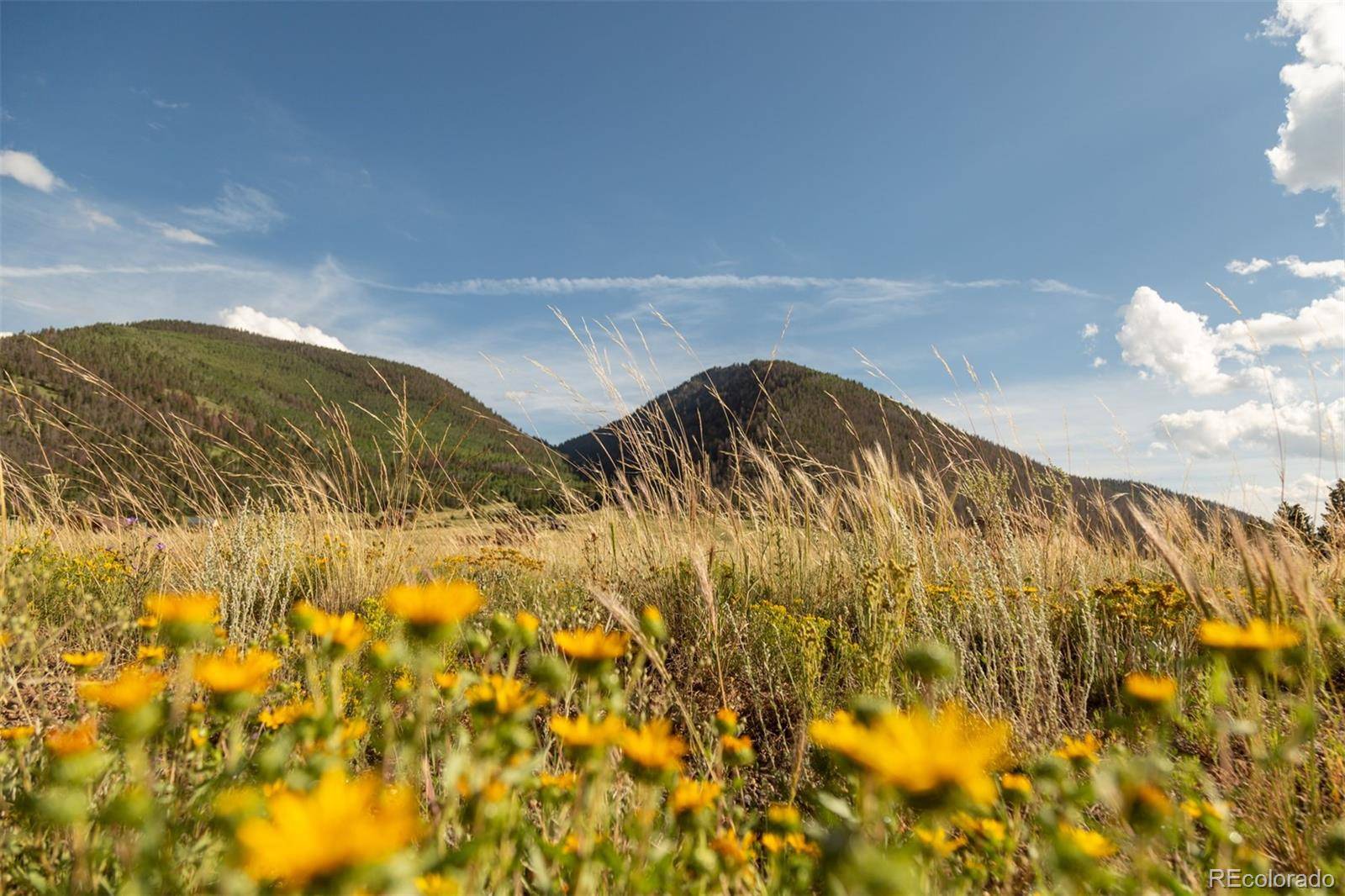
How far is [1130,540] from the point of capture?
3375 mm

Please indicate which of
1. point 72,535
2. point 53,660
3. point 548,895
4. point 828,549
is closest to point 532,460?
point 828,549

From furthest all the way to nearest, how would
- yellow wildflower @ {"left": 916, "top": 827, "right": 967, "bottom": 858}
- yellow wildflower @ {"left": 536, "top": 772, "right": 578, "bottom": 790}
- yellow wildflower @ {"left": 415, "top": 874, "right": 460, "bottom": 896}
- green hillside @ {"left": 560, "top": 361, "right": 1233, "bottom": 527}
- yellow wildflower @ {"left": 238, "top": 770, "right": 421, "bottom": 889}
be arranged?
green hillside @ {"left": 560, "top": 361, "right": 1233, "bottom": 527}, yellow wildflower @ {"left": 536, "top": 772, "right": 578, "bottom": 790}, yellow wildflower @ {"left": 916, "top": 827, "right": 967, "bottom": 858}, yellow wildflower @ {"left": 415, "top": 874, "right": 460, "bottom": 896}, yellow wildflower @ {"left": 238, "top": 770, "right": 421, "bottom": 889}

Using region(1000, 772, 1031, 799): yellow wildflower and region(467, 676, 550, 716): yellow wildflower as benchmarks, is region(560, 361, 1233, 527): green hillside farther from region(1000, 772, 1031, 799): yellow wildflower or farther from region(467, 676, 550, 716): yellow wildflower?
region(467, 676, 550, 716): yellow wildflower

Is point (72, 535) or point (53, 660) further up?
point (72, 535)

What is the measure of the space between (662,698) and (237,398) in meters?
76.2

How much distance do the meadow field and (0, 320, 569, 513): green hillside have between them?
0.27 meters

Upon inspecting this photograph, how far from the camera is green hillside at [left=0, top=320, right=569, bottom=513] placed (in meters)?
3.91

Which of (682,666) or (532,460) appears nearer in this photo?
(682,666)

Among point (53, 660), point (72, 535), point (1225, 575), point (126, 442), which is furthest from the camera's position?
point (72, 535)

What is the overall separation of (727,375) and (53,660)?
202ft

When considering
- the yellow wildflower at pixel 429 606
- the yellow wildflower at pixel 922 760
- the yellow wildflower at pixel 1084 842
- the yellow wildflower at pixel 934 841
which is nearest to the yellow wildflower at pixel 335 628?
the yellow wildflower at pixel 429 606

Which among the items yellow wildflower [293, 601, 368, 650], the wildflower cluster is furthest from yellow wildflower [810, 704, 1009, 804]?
yellow wildflower [293, 601, 368, 650]

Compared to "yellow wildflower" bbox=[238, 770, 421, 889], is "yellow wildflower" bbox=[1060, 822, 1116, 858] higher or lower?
lower

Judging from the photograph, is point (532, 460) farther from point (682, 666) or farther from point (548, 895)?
point (548, 895)
